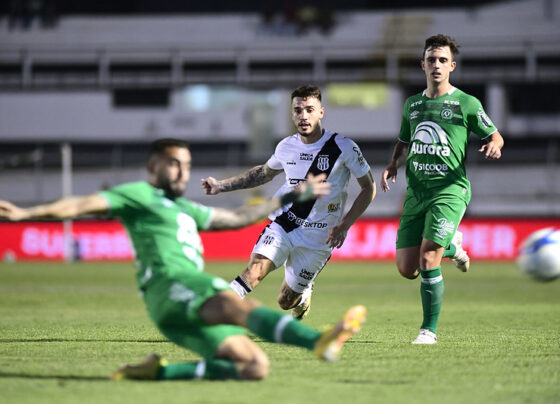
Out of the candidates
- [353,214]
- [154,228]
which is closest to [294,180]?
[353,214]

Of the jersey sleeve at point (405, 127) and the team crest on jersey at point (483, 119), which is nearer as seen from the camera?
the team crest on jersey at point (483, 119)

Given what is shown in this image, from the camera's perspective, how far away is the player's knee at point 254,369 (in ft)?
17.1

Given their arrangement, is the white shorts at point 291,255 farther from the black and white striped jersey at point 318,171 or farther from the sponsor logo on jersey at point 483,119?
the sponsor logo on jersey at point 483,119

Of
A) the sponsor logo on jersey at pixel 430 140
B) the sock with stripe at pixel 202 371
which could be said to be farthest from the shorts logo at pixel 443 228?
the sock with stripe at pixel 202 371

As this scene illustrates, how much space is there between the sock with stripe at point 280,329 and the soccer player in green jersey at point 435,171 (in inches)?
107

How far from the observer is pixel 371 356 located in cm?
662

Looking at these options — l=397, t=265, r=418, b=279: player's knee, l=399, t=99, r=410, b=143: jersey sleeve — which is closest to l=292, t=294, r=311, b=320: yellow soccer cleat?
l=397, t=265, r=418, b=279: player's knee

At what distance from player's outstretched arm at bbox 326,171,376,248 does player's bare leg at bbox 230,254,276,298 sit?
28.0 inches

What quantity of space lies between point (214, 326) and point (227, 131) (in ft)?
113

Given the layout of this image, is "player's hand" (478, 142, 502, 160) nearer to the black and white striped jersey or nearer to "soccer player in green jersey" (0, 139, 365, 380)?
the black and white striped jersey

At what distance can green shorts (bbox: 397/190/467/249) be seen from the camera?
7512mm

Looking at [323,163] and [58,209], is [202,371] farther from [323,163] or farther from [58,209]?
[323,163]

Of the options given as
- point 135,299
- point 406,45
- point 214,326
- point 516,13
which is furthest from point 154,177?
point 516,13

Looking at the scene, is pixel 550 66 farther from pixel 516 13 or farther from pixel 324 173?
pixel 324 173
